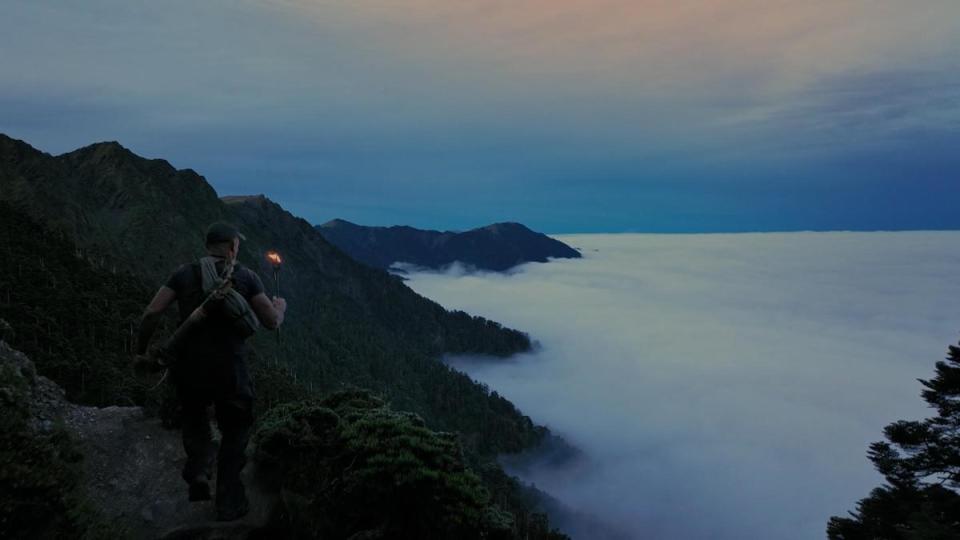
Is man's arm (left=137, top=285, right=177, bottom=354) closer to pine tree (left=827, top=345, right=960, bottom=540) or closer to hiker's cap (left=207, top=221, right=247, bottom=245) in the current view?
hiker's cap (left=207, top=221, right=247, bottom=245)

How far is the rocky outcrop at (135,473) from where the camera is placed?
6.94 m

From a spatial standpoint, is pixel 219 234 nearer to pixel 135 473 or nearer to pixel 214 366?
pixel 214 366

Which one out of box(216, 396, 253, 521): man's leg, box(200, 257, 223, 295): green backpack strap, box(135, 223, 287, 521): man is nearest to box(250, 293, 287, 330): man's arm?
box(135, 223, 287, 521): man

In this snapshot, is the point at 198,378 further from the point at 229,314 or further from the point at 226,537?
the point at 226,537

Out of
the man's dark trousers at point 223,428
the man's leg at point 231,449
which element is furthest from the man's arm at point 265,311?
the man's leg at point 231,449

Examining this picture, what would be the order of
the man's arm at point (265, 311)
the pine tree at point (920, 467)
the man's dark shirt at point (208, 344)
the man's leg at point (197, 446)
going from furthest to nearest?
1. the pine tree at point (920, 467)
2. the man's leg at point (197, 446)
3. the man's arm at point (265, 311)
4. the man's dark shirt at point (208, 344)

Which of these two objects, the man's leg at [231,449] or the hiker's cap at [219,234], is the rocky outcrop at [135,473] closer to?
the man's leg at [231,449]

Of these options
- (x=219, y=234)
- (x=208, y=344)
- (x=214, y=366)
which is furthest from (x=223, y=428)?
(x=219, y=234)

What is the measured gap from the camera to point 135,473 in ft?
27.6

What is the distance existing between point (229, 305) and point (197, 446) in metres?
2.15

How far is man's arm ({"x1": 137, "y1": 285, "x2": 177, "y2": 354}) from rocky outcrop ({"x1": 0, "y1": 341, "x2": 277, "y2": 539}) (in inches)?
80.5

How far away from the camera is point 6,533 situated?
433cm

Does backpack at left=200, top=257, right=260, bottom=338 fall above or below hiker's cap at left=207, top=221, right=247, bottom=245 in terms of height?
below

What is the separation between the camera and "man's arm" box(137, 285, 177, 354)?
6387mm
